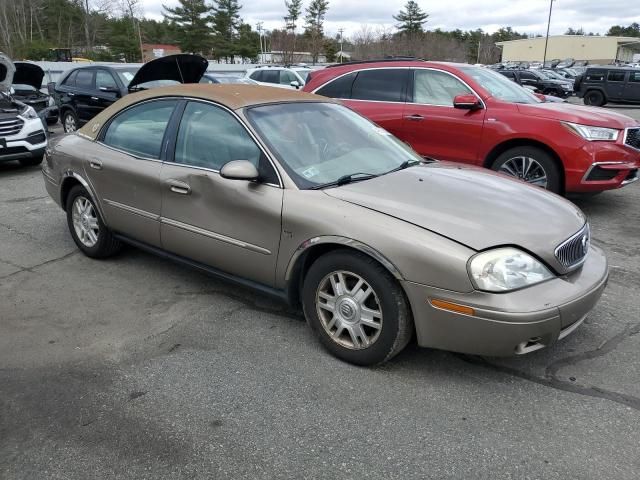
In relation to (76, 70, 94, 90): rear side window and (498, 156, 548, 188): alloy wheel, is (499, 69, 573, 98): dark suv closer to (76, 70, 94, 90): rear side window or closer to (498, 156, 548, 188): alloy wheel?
(76, 70, 94, 90): rear side window

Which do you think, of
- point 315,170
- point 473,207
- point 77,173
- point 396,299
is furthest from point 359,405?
point 77,173

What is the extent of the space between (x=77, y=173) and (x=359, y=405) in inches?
131

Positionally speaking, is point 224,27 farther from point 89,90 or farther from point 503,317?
point 503,317

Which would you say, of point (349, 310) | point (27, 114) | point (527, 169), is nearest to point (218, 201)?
point (349, 310)

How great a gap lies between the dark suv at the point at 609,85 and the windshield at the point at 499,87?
20.6m

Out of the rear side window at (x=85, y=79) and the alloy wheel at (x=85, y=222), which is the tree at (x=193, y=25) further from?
the alloy wheel at (x=85, y=222)

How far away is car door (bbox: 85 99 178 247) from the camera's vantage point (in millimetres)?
3980

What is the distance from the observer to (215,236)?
3570mm

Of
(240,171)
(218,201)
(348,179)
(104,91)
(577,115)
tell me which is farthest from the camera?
(104,91)

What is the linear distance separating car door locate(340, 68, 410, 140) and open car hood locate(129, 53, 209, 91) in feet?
6.69

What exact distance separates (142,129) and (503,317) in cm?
308

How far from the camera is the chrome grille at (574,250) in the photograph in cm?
285

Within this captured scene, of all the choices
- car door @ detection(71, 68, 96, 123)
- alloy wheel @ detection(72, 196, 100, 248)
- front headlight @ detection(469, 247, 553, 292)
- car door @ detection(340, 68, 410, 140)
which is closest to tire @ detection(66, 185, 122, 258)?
alloy wheel @ detection(72, 196, 100, 248)

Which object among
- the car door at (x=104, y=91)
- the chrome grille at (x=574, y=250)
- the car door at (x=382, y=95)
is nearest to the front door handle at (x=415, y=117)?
the car door at (x=382, y=95)
